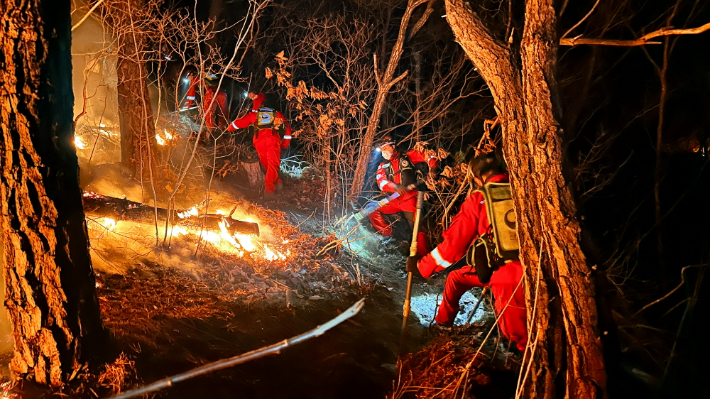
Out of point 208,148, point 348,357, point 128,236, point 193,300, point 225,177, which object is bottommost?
point 348,357

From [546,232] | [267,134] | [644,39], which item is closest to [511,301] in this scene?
[546,232]

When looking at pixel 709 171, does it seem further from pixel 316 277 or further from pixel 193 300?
pixel 193 300

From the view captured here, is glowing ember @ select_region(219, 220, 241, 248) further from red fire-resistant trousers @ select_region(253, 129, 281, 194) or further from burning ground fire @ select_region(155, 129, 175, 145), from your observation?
red fire-resistant trousers @ select_region(253, 129, 281, 194)

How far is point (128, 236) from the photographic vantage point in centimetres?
578

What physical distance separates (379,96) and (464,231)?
5049mm

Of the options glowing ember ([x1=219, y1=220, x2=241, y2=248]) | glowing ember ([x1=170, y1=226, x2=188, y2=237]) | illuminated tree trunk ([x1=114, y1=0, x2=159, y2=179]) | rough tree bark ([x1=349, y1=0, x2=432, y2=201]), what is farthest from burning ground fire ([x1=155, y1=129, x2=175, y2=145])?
rough tree bark ([x1=349, y1=0, x2=432, y2=201])

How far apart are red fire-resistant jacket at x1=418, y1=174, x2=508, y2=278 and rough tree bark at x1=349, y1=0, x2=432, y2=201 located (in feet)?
14.9

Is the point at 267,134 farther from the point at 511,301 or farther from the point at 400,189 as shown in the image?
the point at 511,301

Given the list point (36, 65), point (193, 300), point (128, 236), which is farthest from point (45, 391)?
point (128, 236)

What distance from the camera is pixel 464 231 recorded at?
4176 millimetres

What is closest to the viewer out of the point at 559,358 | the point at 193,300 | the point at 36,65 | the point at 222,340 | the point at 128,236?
the point at 36,65

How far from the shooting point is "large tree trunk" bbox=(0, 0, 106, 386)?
2521mm

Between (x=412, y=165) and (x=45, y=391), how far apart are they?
676 centimetres

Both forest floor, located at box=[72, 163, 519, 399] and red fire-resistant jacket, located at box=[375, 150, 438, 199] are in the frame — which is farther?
red fire-resistant jacket, located at box=[375, 150, 438, 199]
